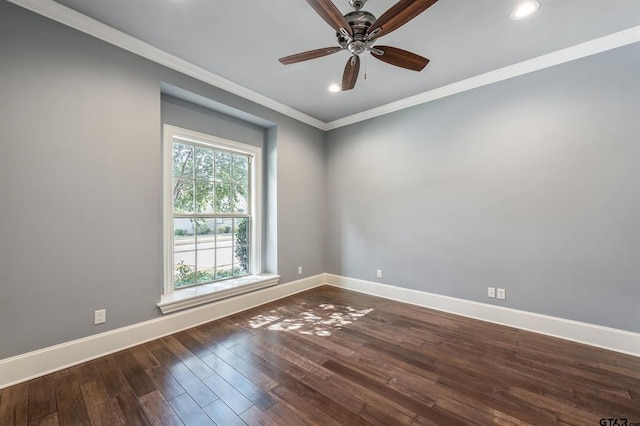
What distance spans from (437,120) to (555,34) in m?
1.29

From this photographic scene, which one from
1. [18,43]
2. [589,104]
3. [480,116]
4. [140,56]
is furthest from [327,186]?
[18,43]

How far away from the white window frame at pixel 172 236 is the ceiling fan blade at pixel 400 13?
245 cm

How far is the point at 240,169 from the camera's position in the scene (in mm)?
3793

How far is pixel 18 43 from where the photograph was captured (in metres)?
1.90

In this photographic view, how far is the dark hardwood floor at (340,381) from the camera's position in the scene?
158 centimetres

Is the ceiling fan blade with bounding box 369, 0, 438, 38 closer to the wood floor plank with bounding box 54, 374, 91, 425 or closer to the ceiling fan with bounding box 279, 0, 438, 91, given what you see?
the ceiling fan with bounding box 279, 0, 438, 91

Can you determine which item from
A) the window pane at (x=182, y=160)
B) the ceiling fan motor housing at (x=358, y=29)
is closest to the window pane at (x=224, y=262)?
the window pane at (x=182, y=160)

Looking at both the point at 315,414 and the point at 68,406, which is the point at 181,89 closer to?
the point at 68,406

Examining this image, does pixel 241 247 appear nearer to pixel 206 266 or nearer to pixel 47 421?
pixel 206 266

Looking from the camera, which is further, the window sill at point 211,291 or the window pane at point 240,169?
the window pane at point 240,169

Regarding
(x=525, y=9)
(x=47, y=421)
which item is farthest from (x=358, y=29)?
(x=47, y=421)

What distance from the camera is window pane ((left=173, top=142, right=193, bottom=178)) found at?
308 cm

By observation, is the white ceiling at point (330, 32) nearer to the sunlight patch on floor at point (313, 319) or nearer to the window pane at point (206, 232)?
the window pane at point (206, 232)

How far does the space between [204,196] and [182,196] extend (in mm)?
278
